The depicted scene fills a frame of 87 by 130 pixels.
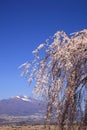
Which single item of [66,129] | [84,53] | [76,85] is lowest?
[66,129]

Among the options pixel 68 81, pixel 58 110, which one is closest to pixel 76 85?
pixel 68 81

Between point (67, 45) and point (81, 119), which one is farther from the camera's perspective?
point (67, 45)

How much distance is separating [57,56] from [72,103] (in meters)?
1.60

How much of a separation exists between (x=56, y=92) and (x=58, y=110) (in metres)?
0.55

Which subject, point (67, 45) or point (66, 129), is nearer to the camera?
point (66, 129)

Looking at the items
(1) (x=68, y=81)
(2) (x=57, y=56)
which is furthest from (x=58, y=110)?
(2) (x=57, y=56)

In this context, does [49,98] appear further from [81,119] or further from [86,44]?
[86,44]

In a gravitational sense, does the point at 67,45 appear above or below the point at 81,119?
above

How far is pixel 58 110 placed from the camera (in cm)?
971

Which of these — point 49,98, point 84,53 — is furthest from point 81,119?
point 84,53

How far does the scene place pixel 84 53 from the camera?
32.1ft

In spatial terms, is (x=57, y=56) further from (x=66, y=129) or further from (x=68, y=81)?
(x=66, y=129)

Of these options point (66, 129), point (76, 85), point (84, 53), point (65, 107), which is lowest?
point (66, 129)

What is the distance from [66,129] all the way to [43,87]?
1463mm
